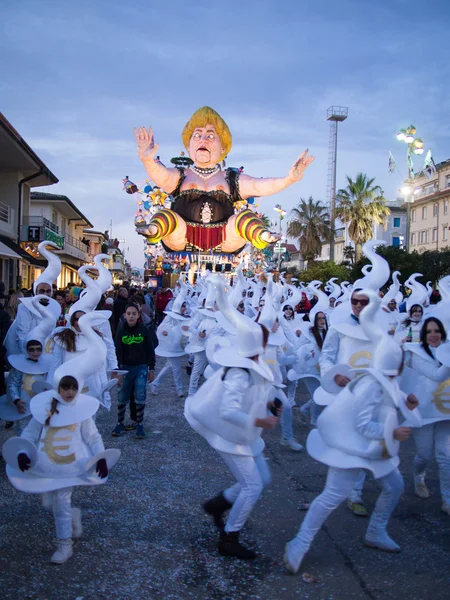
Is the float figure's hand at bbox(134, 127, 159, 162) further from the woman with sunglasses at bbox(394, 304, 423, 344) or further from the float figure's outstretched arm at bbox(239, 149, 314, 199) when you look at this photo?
the woman with sunglasses at bbox(394, 304, 423, 344)

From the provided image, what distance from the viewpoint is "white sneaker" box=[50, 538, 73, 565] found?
4.04m

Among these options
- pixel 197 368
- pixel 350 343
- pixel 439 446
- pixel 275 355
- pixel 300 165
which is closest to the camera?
pixel 439 446

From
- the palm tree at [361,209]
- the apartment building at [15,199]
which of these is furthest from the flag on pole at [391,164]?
the apartment building at [15,199]

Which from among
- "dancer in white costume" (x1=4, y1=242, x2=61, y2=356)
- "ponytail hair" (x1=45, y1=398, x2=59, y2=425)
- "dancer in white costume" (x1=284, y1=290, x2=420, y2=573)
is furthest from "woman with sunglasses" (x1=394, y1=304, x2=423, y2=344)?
"ponytail hair" (x1=45, y1=398, x2=59, y2=425)

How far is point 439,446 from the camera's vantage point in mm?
4973

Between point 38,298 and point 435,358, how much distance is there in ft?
13.9

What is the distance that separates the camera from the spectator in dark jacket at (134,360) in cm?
748

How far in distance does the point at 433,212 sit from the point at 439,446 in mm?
52693

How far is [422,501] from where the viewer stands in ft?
17.7

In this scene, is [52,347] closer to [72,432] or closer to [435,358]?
[72,432]

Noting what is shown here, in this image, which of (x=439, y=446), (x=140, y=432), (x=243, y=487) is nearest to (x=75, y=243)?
(x=140, y=432)

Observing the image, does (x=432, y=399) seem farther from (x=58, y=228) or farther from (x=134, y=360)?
(x=58, y=228)

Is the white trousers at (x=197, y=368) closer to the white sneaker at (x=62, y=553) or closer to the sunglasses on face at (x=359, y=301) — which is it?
the sunglasses on face at (x=359, y=301)

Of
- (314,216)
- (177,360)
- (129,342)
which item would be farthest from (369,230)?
(129,342)
